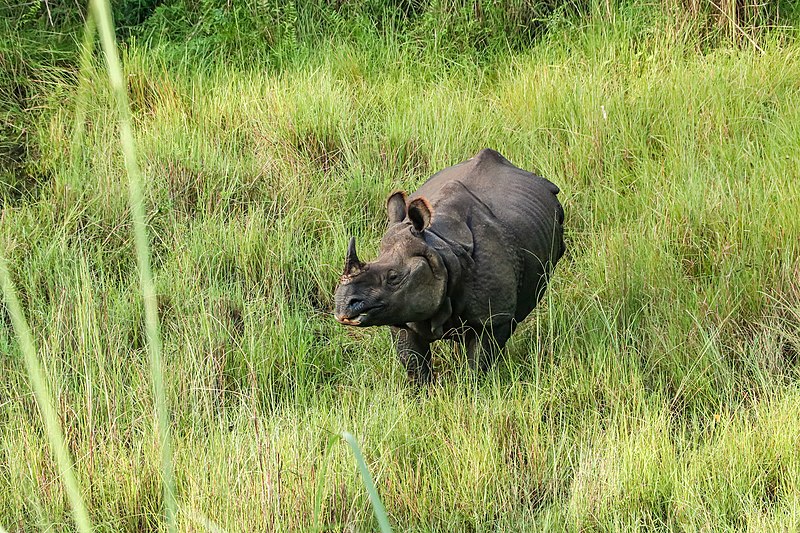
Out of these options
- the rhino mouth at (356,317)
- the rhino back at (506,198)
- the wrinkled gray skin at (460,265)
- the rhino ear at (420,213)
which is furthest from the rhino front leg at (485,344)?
the rhino mouth at (356,317)

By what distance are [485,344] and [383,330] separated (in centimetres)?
84

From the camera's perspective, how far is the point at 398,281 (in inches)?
148

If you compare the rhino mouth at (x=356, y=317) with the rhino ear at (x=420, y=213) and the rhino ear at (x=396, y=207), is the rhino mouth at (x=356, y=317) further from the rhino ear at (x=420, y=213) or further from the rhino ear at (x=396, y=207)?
the rhino ear at (x=396, y=207)

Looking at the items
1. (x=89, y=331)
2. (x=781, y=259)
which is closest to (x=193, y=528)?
(x=89, y=331)

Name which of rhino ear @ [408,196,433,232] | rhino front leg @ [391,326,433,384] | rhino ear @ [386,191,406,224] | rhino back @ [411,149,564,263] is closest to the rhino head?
rhino ear @ [408,196,433,232]

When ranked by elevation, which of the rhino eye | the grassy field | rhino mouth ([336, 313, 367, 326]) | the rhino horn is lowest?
the grassy field

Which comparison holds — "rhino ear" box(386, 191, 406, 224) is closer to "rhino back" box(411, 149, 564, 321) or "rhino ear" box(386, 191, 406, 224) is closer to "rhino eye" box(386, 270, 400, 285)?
"rhino back" box(411, 149, 564, 321)

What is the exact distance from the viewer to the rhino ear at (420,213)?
3.92 meters

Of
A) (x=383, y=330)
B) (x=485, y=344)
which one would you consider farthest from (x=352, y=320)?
(x=383, y=330)

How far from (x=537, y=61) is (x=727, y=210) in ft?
7.81

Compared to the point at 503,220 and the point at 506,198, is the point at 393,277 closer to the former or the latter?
the point at 503,220

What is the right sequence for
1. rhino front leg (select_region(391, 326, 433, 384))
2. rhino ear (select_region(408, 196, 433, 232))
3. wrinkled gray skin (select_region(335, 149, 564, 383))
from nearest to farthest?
wrinkled gray skin (select_region(335, 149, 564, 383)), rhino ear (select_region(408, 196, 433, 232)), rhino front leg (select_region(391, 326, 433, 384))

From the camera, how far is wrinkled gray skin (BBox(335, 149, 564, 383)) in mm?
3758

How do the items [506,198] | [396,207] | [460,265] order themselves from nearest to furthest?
[460,265] < [396,207] < [506,198]
